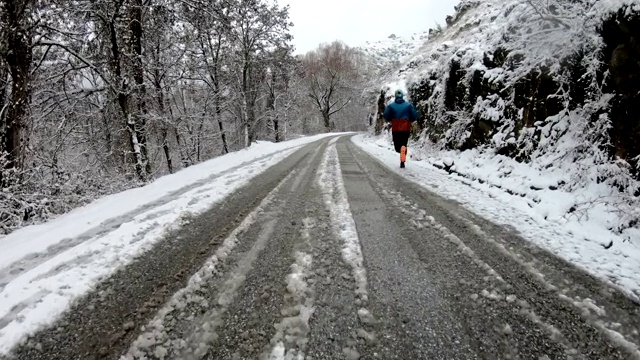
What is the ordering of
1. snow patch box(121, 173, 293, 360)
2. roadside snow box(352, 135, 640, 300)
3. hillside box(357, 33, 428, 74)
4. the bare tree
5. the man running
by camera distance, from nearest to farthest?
snow patch box(121, 173, 293, 360)
roadside snow box(352, 135, 640, 300)
the man running
the bare tree
hillside box(357, 33, 428, 74)

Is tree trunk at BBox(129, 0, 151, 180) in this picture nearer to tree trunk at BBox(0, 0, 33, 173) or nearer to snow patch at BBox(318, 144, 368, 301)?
tree trunk at BBox(0, 0, 33, 173)

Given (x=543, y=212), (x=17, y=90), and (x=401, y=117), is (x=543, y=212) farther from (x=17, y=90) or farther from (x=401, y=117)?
(x=17, y=90)

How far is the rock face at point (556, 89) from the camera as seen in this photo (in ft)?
13.5

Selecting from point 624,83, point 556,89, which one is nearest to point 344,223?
point 624,83

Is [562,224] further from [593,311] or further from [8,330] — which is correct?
[8,330]

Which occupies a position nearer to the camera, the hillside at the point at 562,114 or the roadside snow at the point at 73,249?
the roadside snow at the point at 73,249

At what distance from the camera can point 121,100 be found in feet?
25.9

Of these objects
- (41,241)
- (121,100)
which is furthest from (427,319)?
(121,100)

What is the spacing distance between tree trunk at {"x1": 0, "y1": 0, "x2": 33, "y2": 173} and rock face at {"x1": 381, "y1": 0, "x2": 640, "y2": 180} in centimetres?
845

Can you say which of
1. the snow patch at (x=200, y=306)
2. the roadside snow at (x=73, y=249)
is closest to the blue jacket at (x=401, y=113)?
the roadside snow at (x=73, y=249)

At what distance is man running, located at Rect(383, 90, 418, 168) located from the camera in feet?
25.9

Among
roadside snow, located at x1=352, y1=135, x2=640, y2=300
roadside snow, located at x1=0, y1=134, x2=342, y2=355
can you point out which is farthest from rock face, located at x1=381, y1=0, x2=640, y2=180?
roadside snow, located at x1=0, y1=134, x2=342, y2=355

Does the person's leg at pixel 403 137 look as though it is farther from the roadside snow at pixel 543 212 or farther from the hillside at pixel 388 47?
the hillside at pixel 388 47

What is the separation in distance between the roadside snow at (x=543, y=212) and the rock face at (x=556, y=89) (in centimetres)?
56
